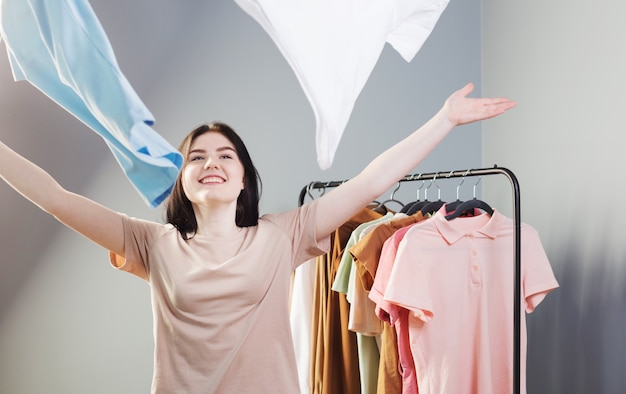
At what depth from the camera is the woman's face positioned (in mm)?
1732

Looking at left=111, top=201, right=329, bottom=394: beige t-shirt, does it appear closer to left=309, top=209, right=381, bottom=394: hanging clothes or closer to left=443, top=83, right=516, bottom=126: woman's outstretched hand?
left=443, top=83, right=516, bottom=126: woman's outstretched hand

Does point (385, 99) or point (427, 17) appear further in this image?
point (385, 99)

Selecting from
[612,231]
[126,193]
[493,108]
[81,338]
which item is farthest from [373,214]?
[81,338]

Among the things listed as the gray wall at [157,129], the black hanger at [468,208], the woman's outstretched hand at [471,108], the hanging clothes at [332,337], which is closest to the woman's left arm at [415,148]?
the woman's outstretched hand at [471,108]

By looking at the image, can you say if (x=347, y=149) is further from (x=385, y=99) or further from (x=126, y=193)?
(x=126, y=193)

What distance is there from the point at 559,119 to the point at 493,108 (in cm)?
120

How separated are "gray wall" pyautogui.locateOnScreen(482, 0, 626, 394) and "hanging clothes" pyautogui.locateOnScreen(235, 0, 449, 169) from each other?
48.2 inches

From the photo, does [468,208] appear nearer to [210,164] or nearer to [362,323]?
[362,323]

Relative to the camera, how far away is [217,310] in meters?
1.68

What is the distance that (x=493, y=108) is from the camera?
5.62 feet

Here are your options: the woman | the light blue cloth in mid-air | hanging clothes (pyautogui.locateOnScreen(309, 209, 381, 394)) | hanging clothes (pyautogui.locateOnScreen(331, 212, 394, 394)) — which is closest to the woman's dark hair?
the woman

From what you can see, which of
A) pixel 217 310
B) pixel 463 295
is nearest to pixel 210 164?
pixel 217 310

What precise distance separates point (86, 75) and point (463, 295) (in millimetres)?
1264

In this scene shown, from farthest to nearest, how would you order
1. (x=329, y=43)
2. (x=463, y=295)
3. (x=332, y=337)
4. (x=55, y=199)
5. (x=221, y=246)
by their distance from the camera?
(x=332, y=337)
(x=463, y=295)
(x=221, y=246)
(x=55, y=199)
(x=329, y=43)
